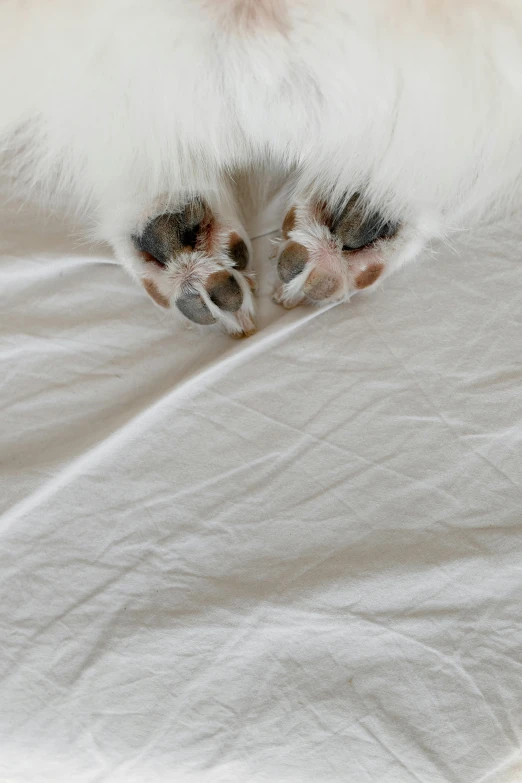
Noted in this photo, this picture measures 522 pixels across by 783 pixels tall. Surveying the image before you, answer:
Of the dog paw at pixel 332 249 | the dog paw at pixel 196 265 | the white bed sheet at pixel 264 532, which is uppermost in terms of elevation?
the dog paw at pixel 332 249

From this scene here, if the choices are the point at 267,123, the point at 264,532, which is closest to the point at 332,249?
the point at 267,123

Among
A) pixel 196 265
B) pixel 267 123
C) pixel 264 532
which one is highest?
pixel 267 123

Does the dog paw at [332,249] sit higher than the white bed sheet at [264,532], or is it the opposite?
the dog paw at [332,249]

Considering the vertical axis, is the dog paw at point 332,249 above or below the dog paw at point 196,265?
above

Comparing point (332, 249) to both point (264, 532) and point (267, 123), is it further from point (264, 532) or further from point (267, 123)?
point (264, 532)

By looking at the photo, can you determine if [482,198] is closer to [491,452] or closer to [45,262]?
[491,452]
